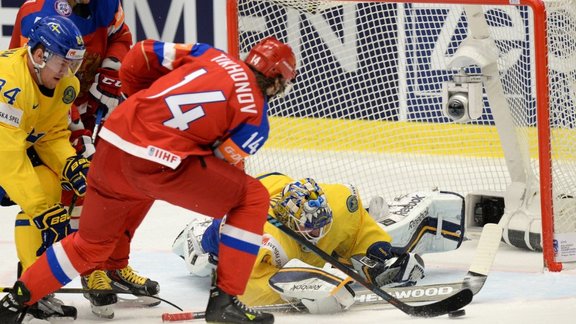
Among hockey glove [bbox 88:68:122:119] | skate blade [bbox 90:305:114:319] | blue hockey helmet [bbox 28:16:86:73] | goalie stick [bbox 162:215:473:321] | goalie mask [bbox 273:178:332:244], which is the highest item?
blue hockey helmet [bbox 28:16:86:73]

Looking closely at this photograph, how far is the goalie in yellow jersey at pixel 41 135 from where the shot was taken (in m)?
4.10

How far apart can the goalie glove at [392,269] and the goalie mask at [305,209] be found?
26 centimetres

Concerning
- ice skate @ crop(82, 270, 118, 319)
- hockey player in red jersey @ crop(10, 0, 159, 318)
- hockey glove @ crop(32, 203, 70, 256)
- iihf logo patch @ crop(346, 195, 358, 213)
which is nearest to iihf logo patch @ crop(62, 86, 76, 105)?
hockey player in red jersey @ crop(10, 0, 159, 318)

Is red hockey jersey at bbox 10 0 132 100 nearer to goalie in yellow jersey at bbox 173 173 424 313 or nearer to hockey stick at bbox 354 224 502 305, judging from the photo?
goalie in yellow jersey at bbox 173 173 424 313

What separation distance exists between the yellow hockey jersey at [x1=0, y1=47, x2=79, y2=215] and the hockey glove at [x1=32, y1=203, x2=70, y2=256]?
0.03 m

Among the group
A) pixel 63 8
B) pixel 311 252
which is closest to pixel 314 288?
pixel 311 252

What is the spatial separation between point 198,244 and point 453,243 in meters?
1.07

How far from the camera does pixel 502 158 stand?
580 cm

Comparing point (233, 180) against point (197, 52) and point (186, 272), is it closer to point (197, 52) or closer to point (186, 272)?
point (197, 52)

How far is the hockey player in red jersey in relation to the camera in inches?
183

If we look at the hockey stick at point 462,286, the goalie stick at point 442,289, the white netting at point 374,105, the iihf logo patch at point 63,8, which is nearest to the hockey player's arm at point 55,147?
the iihf logo patch at point 63,8

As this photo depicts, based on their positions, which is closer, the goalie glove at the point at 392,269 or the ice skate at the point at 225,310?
the ice skate at the point at 225,310

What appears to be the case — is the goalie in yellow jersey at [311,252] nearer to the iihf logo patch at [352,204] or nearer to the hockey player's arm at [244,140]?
the iihf logo patch at [352,204]

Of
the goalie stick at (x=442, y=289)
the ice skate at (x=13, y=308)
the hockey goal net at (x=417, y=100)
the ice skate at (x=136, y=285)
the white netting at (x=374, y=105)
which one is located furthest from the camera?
the white netting at (x=374, y=105)
